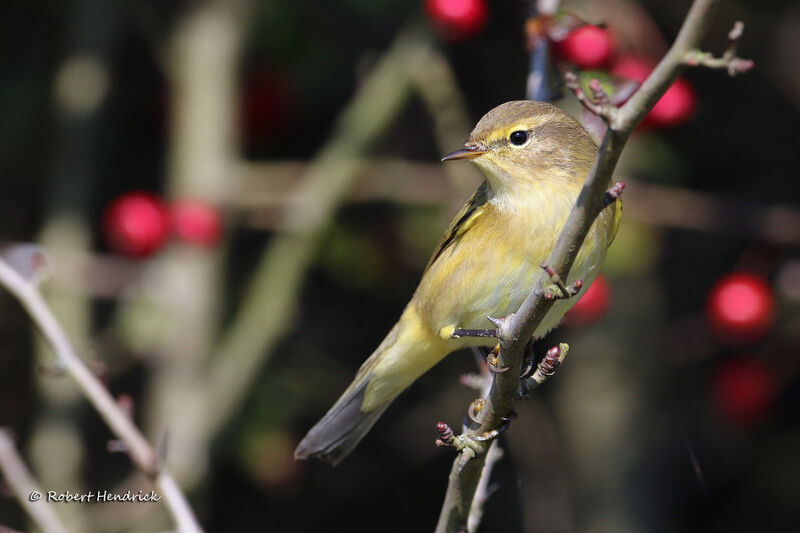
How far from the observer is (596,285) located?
3.67 meters

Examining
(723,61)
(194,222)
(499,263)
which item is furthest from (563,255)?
(194,222)

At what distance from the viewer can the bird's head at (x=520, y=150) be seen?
2568 millimetres

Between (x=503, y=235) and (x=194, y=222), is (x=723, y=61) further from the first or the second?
(x=194, y=222)

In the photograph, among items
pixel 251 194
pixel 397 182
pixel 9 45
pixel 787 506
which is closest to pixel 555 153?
pixel 397 182

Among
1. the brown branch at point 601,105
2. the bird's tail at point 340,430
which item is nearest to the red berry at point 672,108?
the bird's tail at point 340,430

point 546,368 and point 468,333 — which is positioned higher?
point 546,368

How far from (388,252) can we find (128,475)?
1.80 meters

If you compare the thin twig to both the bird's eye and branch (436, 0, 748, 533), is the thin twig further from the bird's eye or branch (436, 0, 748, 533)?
branch (436, 0, 748, 533)

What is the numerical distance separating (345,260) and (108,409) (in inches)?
103

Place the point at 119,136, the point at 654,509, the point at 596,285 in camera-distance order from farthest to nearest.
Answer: the point at 119,136
the point at 654,509
the point at 596,285

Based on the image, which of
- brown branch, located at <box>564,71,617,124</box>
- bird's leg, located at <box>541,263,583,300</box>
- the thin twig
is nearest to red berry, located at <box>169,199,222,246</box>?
the thin twig

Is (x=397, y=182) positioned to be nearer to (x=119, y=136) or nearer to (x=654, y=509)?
(x=119, y=136)

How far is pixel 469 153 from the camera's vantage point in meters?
2.54

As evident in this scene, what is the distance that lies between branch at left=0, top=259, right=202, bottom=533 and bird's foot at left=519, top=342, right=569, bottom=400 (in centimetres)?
80
